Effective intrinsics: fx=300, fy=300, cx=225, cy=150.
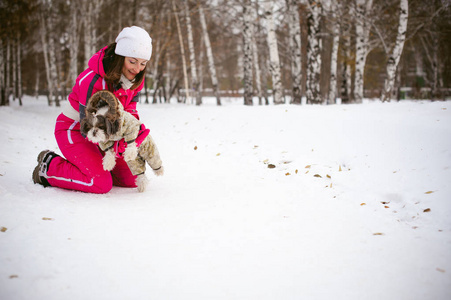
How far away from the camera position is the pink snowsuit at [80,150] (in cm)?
322

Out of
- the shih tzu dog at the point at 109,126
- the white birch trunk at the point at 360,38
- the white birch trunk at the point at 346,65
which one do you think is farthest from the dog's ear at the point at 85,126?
the white birch trunk at the point at 346,65

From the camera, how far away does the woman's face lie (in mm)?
3271

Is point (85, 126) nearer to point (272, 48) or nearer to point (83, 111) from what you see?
point (83, 111)

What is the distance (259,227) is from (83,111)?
86.9 inches

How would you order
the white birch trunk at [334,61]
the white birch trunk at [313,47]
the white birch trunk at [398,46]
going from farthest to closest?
the white birch trunk at [334,61], the white birch trunk at [313,47], the white birch trunk at [398,46]

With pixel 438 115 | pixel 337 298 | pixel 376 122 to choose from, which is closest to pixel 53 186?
pixel 337 298

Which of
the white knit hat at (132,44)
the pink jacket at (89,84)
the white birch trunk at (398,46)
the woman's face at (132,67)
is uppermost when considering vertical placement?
the white birch trunk at (398,46)

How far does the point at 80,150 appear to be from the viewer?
3330mm

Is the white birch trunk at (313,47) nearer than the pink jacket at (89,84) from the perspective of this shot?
No

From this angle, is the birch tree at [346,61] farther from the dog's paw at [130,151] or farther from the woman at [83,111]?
the dog's paw at [130,151]

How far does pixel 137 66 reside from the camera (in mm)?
3330

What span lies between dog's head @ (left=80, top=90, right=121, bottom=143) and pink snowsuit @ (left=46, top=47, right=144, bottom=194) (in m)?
0.17

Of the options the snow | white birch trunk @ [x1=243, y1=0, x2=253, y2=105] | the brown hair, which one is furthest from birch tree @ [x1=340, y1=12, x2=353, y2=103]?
the brown hair

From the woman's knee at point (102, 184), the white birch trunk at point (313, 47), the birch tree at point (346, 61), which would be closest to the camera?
the woman's knee at point (102, 184)
